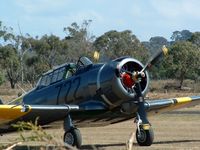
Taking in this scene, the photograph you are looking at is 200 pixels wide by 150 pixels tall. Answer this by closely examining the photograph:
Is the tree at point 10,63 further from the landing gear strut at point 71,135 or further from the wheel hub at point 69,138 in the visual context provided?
the wheel hub at point 69,138

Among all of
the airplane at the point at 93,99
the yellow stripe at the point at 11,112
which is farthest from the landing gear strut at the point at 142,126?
the yellow stripe at the point at 11,112

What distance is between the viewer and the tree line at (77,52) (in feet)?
253

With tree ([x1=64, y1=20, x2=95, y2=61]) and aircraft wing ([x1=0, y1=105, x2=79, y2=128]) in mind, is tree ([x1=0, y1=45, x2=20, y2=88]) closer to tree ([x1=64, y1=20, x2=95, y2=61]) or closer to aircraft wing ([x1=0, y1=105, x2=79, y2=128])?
tree ([x1=64, y1=20, x2=95, y2=61])

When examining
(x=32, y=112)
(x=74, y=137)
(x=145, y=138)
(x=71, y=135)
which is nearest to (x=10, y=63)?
(x=32, y=112)

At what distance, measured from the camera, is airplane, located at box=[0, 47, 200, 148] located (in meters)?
12.6

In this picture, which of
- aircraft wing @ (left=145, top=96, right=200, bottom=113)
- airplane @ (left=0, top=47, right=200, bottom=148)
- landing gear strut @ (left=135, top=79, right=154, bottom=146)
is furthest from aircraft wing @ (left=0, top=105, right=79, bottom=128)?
aircraft wing @ (left=145, top=96, right=200, bottom=113)

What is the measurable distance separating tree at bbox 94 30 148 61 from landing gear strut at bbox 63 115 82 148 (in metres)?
68.5

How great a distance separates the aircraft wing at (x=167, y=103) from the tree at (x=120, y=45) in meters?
65.9

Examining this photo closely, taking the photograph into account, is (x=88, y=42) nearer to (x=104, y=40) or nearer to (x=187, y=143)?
(x=104, y=40)

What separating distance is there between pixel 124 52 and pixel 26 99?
2761 inches

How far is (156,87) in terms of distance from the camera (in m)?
72.9

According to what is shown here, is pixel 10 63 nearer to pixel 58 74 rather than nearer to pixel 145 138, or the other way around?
pixel 58 74

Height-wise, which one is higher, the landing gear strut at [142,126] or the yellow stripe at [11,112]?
the yellow stripe at [11,112]

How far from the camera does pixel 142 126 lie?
12.8m
